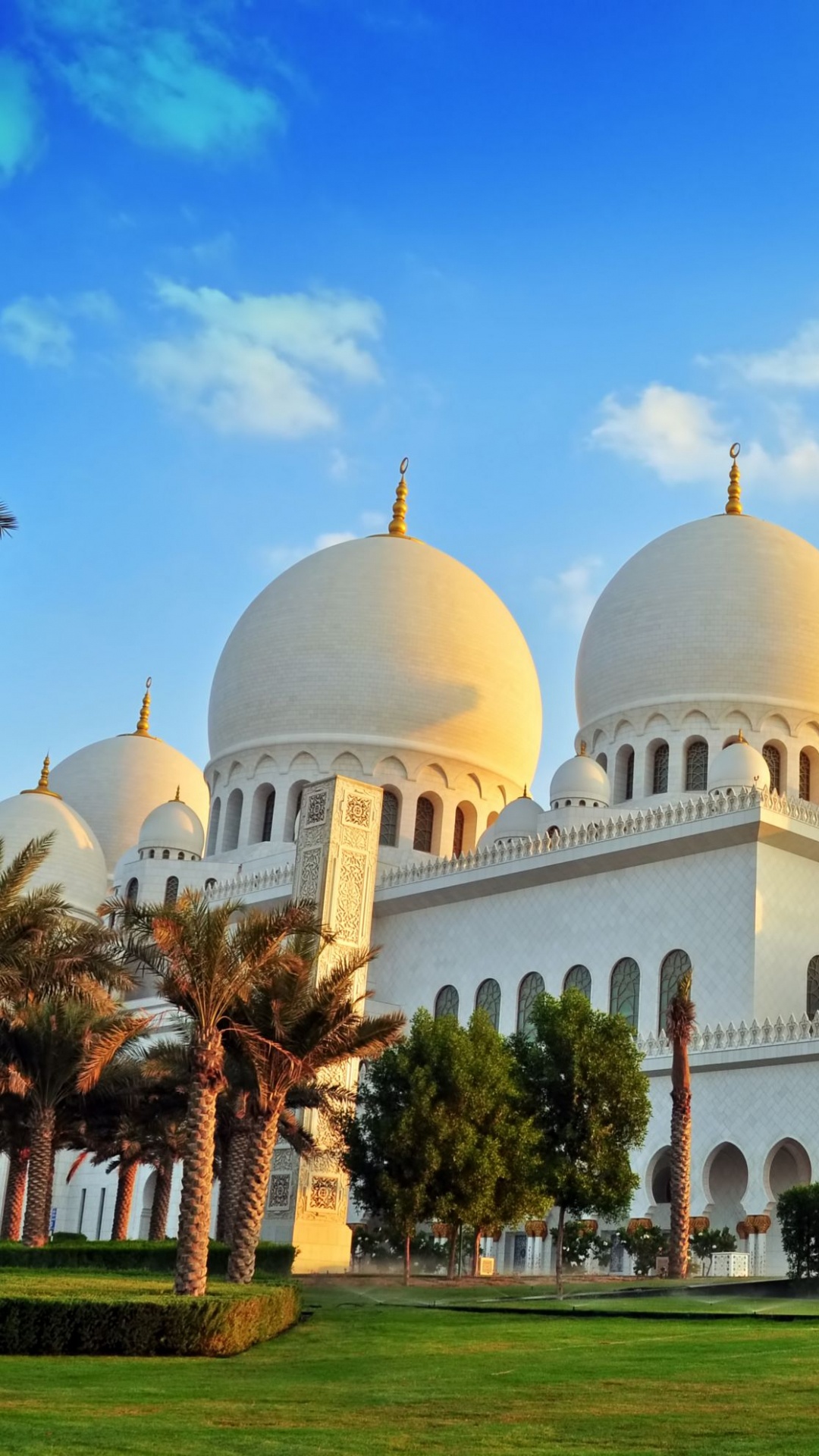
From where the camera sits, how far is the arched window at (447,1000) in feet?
104

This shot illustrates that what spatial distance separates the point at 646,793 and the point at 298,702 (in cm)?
820

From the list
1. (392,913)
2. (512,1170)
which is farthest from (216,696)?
(512,1170)

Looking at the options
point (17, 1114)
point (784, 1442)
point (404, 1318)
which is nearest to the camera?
point (784, 1442)

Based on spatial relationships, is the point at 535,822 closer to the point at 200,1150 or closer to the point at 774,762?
the point at 774,762

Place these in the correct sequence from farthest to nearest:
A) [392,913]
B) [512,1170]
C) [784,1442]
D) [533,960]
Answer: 1. [392,913]
2. [533,960]
3. [512,1170]
4. [784,1442]

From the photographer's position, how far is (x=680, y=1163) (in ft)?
71.1

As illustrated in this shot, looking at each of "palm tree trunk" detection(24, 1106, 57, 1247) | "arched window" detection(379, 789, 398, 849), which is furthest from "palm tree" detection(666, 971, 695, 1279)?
"arched window" detection(379, 789, 398, 849)

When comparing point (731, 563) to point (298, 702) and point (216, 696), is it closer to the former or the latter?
point (298, 702)

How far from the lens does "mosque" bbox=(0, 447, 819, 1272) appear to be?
2675 centimetres

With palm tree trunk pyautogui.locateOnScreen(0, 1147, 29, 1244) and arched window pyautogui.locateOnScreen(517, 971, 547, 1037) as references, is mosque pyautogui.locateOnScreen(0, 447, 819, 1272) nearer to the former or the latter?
arched window pyautogui.locateOnScreen(517, 971, 547, 1037)

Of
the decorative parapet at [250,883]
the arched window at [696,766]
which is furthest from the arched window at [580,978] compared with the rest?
the decorative parapet at [250,883]

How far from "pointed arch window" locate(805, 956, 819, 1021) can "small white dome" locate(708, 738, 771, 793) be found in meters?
3.13

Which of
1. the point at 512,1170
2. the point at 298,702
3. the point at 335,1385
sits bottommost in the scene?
the point at 335,1385

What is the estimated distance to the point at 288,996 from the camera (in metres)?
18.6
